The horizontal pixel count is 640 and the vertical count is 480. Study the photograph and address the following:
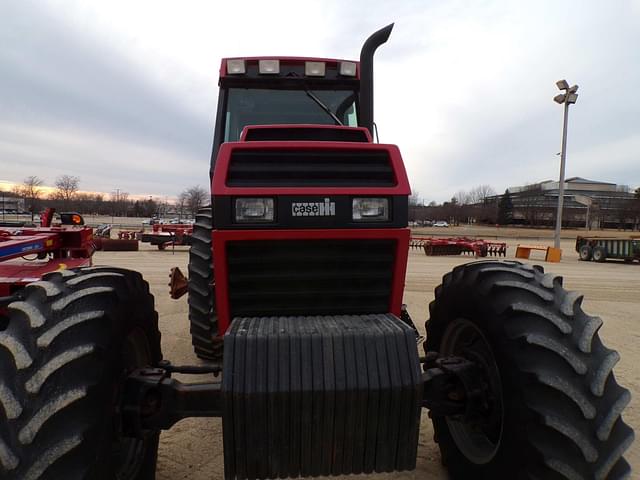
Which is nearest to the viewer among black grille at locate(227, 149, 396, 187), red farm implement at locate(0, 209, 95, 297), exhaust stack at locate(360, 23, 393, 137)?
black grille at locate(227, 149, 396, 187)

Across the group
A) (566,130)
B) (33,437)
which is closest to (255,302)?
(33,437)

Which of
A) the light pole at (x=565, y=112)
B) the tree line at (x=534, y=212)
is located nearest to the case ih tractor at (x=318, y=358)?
the light pole at (x=565, y=112)

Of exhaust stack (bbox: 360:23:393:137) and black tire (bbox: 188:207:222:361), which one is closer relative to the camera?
exhaust stack (bbox: 360:23:393:137)

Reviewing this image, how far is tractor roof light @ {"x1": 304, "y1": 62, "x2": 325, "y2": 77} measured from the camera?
3.71 metres

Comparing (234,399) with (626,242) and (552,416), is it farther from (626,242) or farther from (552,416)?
(626,242)

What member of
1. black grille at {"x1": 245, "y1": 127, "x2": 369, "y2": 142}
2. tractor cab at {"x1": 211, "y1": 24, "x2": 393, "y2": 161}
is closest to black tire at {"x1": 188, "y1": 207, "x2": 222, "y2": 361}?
tractor cab at {"x1": 211, "y1": 24, "x2": 393, "y2": 161}

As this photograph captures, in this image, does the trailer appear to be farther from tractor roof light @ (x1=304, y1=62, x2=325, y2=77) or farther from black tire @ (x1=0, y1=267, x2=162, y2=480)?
black tire @ (x1=0, y1=267, x2=162, y2=480)

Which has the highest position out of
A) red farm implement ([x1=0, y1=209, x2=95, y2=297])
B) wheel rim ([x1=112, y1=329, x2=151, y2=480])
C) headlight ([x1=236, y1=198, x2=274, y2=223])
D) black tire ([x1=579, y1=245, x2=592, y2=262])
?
headlight ([x1=236, y1=198, x2=274, y2=223])

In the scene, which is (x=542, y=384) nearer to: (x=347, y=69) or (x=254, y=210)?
(x=254, y=210)

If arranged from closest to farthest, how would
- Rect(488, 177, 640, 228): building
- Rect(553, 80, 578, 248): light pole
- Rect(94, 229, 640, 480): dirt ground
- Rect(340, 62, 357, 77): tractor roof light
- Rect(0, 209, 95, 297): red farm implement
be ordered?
1. Rect(94, 229, 640, 480): dirt ground
2. Rect(340, 62, 357, 77): tractor roof light
3. Rect(0, 209, 95, 297): red farm implement
4. Rect(553, 80, 578, 248): light pole
5. Rect(488, 177, 640, 228): building

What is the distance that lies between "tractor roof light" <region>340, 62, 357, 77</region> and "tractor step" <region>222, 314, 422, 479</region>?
2.69 m

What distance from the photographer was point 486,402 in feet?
7.22

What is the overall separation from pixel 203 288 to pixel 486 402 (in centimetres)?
246

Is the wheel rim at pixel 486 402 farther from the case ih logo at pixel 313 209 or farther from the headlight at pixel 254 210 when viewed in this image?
the headlight at pixel 254 210
